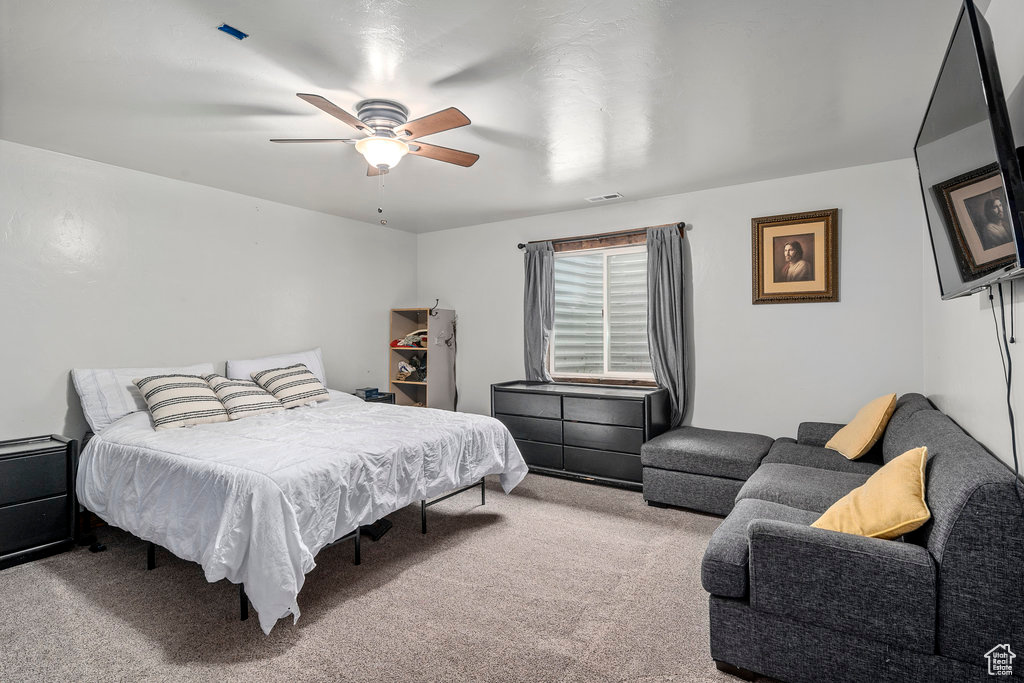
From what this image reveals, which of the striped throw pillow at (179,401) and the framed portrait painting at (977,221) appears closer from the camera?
the framed portrait painting at (977,221)

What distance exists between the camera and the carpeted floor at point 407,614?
1.99m

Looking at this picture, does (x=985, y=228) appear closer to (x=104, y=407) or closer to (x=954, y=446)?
(x=954, y=446)

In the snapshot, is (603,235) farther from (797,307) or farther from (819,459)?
(819,459)

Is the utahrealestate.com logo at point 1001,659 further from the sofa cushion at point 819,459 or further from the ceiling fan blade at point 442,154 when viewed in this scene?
the ceiling fan blade at point 442,154

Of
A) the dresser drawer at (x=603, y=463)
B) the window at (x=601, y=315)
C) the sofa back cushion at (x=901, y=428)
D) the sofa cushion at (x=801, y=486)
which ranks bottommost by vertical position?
the dresser drawer at (x=603, y=463)

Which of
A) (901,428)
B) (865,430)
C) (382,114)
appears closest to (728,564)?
(901,428)

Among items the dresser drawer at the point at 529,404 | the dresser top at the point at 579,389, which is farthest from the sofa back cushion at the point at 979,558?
the dresser drawer at the point at 529,404

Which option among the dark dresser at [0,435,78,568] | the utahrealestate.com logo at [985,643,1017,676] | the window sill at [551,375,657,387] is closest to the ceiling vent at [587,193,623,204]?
the window sill at [551,375,657,387]

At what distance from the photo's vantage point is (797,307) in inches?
157

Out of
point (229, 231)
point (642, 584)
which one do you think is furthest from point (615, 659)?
point (229, 231)

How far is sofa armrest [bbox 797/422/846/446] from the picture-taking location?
3613 millimetres

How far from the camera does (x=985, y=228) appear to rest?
1529 millimetres

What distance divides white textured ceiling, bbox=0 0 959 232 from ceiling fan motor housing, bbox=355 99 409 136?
0.06m

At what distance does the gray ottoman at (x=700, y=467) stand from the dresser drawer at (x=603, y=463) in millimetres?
246
